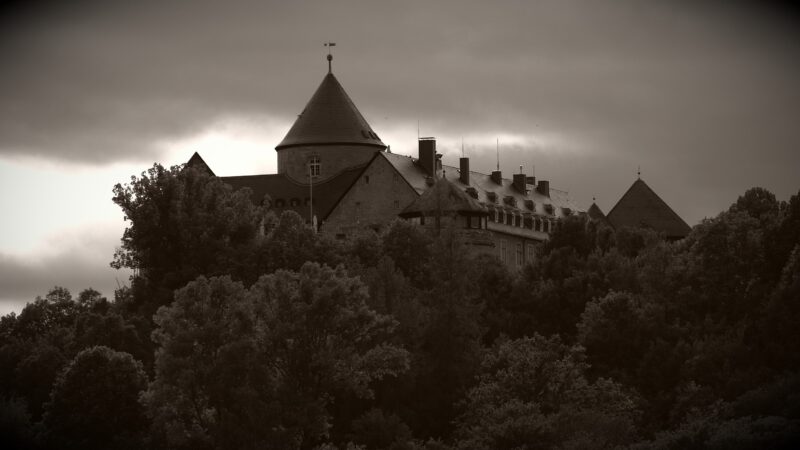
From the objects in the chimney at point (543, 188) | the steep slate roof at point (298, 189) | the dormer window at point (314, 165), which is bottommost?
the steep slate roof at point (298, 189)

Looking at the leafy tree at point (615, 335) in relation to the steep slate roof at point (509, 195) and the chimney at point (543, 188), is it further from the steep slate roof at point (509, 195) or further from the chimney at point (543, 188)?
the chimney at point (543, 188)

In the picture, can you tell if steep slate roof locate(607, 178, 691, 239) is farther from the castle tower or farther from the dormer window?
the dormer window

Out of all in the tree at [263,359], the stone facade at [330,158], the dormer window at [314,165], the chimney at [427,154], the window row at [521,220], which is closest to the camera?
the tree at [263,359]

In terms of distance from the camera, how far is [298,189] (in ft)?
489

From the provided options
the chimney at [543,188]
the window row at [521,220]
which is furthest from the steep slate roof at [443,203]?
the chimney at [543,188]

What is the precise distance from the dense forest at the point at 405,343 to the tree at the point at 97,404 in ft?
0.34

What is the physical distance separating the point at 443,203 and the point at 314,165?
3422 cm

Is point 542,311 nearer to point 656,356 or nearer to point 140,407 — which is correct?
point 656,356

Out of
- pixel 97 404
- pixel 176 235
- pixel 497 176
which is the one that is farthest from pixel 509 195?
pixel 97 404

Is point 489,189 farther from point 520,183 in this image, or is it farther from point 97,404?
point 97,404

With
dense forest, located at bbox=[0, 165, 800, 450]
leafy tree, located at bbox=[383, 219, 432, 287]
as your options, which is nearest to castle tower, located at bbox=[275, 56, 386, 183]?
dense forest, located at bbox=[0, 165, 800, 450]

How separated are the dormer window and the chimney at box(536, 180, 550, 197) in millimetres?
21551

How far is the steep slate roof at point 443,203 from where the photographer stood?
116938mm

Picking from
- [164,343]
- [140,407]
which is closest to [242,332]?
[164,343]
